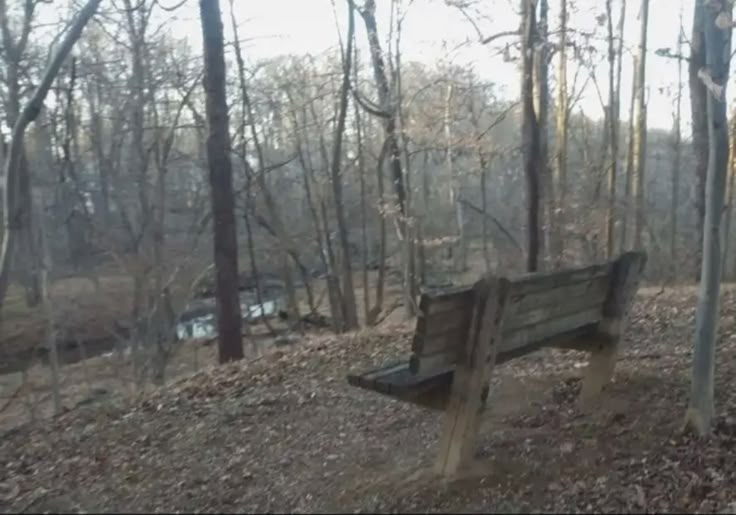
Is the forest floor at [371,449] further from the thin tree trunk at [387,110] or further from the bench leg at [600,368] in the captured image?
the thin tree trunk at [387,110]

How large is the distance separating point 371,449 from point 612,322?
1.89m

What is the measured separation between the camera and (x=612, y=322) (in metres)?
5.70

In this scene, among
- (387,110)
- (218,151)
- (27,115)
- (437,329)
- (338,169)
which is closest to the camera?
(437,329)

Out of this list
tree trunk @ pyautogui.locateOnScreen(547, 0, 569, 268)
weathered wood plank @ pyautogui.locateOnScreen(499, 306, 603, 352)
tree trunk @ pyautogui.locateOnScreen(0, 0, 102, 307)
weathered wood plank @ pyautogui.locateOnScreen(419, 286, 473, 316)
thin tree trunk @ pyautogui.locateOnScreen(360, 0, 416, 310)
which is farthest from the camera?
tree trunk @ pyautogui.locateOnScreen(547, 0, 569, 268)

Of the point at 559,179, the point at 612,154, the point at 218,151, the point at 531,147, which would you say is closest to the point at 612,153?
the point at 612,154

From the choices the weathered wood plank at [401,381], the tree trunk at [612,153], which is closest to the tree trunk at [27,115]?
the weathered wood plank at [401,381]

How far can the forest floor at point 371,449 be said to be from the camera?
13.6 feet

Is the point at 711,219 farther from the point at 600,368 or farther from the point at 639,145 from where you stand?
the point at 639,145

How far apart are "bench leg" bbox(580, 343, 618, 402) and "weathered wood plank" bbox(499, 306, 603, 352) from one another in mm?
223

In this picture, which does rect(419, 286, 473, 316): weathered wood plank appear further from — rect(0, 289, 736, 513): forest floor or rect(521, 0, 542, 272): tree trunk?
rect(521, 0, 542, 272): tree trunk

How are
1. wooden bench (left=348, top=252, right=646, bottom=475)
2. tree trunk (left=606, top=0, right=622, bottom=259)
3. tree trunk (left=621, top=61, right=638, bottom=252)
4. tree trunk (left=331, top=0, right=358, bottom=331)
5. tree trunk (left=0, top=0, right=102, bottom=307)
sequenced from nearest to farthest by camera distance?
wooden bench (left=348, top=252, right=646, bottom=475) → tree trunk (left=0, top=0, right=102, bottom=307) → tree trunk (left=331, top=0, right=358, bottom=331) → tree trunk (left=606, top=0, right=622, bottom=259) → tree trunk (left=621, top=61, right=638, bottom=252)

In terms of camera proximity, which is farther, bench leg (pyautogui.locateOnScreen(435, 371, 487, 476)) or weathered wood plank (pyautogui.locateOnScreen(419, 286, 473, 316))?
bench leg (pyautogui.locateOnScreen(435, 371, 487, 476))

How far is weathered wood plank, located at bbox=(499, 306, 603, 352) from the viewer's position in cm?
470

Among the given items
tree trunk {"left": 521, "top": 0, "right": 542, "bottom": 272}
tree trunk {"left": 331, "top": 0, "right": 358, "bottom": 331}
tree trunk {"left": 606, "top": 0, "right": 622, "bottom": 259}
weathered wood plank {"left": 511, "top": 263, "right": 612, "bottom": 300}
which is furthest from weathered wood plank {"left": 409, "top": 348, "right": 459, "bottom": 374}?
tree trunk {"left": 606, "top": 0, "right": 622, "bottom": 259}
